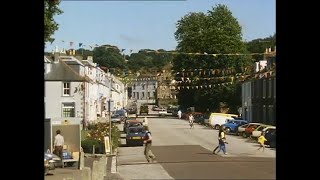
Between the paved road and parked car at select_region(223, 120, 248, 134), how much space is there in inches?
8.7

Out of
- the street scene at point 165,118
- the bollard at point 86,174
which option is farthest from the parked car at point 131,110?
the bollard at point 86,174

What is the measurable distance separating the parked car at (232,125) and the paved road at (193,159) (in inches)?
8.7

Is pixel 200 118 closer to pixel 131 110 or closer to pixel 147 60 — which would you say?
pixel 131 110

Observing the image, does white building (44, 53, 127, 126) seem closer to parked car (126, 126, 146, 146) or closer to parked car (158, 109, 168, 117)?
parked car (126, 126, 146, 146)

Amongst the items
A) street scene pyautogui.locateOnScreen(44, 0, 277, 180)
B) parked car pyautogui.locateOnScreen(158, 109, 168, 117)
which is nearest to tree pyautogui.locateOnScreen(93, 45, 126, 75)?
street scene pyautogui.locateOnScreen(44, 0, 277, 180)

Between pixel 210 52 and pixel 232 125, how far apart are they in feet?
9.49

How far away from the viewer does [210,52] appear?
11578mm

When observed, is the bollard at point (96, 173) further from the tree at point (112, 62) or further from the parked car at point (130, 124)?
the parked car at point (130, 124)

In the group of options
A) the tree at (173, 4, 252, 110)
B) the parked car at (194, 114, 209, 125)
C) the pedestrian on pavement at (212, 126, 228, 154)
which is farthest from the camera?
the parked car at (194, 114, 209, 125)

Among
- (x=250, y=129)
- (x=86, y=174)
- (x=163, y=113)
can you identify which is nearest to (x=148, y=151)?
(x=250, y=129)

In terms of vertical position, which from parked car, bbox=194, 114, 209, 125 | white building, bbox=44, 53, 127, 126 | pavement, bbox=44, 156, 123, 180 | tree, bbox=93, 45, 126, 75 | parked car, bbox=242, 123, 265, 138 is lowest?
pavement, bbox=44, 156, 123, 180

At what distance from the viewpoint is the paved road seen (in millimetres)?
10755

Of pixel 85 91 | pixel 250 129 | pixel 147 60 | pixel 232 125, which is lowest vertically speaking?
pixel 250 129
